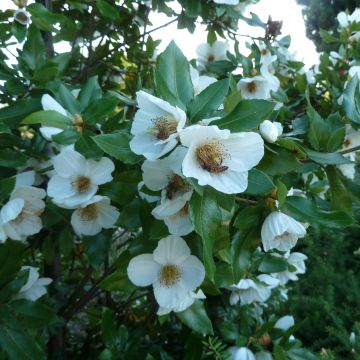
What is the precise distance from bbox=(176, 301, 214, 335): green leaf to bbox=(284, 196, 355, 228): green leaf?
1.42 ft

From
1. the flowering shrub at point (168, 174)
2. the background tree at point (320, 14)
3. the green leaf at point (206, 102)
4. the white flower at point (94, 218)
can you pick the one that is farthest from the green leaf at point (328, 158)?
the background tree at point (320, 14)

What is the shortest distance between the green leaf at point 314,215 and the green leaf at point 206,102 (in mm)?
226

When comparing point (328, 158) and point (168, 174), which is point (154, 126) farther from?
point (328, 158)

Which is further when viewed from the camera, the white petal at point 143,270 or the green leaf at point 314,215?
the white petal at point 143,270

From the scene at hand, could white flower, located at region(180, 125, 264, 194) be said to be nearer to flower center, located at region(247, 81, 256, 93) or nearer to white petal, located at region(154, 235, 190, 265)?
white petal, located at region(154, 235, 190, 265)

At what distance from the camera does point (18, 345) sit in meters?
1.06

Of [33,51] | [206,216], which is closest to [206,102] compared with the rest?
[206,216]

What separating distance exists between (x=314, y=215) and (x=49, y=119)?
1.73ft

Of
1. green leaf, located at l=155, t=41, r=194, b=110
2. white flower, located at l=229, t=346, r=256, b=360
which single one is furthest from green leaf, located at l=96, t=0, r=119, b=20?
white flower, located at l=229, t=346, r=256, b=360

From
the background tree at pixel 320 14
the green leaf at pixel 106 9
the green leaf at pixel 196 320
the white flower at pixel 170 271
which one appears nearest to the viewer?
the white flower at pixel 170 271

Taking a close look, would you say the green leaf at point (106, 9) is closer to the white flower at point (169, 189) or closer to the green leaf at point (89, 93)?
the green leaf at point (89, 93)

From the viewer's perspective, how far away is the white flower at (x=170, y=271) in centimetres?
85

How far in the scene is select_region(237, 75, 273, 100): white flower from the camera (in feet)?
4.42

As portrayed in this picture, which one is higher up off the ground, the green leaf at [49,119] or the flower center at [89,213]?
the green leaf at [49,119]
